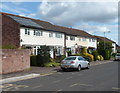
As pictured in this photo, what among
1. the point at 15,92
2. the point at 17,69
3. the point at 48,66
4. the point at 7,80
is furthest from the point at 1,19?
the point at 15,92

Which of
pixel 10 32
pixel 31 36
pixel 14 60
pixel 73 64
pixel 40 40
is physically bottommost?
pixel 73 64

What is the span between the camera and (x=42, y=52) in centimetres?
2208

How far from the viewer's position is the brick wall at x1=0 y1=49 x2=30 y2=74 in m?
14.5

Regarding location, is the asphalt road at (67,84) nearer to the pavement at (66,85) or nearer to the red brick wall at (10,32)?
the pavement at (66,85)

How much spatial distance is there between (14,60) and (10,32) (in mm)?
13855

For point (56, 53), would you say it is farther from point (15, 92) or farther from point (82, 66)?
point (15, 92)

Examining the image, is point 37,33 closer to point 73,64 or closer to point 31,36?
point 31,36

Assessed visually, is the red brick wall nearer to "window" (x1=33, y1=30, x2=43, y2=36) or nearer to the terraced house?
the terraced house

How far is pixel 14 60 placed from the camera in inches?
612

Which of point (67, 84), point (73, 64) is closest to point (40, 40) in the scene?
point (73, 64)

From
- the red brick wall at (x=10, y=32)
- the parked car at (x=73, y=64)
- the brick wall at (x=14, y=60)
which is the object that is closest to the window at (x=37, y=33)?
the red brick wall at (x=10, y=32)

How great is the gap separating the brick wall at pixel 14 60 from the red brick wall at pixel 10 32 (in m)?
10.4

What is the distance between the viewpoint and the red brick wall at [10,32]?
27.2m

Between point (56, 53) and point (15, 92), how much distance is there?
26.8 m
